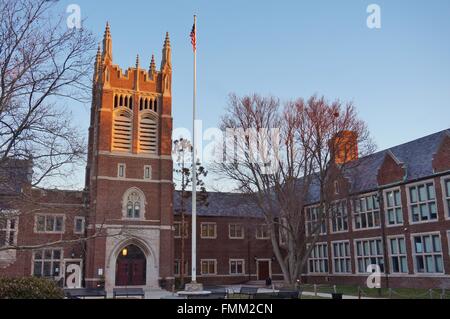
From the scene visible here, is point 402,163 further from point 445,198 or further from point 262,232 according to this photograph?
point 262,232

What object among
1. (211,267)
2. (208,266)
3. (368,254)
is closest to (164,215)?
(208,266)

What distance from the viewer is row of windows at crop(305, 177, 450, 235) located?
28266mm

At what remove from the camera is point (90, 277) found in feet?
114

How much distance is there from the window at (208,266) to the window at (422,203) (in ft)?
67.0

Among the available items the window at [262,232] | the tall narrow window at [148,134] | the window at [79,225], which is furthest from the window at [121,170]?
the window at [262,232]

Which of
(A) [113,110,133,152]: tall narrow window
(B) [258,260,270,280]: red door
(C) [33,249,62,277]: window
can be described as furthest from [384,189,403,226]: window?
(C) [33,249,62,277]: window

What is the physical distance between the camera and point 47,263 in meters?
36.2

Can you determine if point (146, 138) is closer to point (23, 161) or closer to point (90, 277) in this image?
point (90, 277)

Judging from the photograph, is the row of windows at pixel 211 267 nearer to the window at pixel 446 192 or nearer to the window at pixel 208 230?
the window at pixel 208 230

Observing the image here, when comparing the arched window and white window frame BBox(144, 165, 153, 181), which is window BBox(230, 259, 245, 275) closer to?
the arched window

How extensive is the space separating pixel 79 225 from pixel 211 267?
1333 cm

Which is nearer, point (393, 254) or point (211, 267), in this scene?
point (393, 254)

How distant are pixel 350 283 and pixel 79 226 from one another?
22.1 metres

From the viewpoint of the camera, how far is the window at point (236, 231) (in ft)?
152
